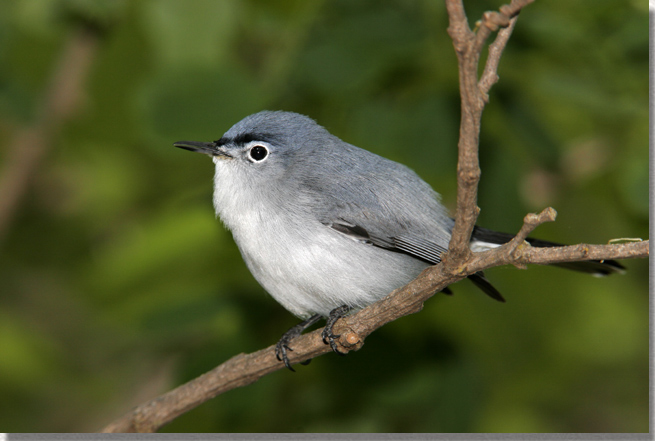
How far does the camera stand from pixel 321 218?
6.72ft

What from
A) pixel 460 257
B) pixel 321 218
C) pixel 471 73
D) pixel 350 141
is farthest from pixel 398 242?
pixel 471 73

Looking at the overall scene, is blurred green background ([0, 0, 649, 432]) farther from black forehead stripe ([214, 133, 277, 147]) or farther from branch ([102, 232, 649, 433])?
branch ([102, 232, 649, 433])

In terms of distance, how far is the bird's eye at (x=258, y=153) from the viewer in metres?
2.20

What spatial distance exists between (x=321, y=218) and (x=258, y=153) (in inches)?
15.1

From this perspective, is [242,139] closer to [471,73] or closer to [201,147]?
[201,147]

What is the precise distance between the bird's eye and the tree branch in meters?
0.69

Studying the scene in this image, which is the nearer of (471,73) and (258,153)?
(471,73)

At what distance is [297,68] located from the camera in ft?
8.05

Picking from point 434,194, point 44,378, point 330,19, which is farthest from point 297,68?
point 44,378

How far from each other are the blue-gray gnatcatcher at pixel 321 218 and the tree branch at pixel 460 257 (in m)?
0.12

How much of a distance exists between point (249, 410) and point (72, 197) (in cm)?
187

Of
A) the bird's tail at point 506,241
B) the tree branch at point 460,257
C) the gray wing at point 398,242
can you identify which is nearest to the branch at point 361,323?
the tree branch at point 460,257

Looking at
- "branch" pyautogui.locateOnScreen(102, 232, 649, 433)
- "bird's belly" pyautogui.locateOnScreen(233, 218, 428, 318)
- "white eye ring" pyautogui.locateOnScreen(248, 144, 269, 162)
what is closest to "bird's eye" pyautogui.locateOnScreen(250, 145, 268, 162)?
"white eye ring" pyautogui.locateOnScreen(248, 144, 269, 162)

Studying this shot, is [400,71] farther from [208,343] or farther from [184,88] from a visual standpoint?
[208,343]
